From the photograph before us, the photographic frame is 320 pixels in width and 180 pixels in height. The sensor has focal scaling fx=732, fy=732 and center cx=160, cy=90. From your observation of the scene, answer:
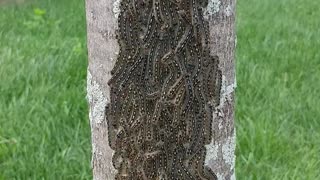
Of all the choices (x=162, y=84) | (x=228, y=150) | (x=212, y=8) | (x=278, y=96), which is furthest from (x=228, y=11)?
(x=278, y=96)

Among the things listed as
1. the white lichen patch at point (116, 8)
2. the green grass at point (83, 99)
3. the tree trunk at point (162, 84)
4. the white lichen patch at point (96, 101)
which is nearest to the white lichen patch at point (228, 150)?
the tree trunk at point (162, 84)

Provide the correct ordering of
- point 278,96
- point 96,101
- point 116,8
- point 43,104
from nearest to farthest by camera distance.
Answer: point 116,8 → point 96,101 → point 43,104 → point 278,96

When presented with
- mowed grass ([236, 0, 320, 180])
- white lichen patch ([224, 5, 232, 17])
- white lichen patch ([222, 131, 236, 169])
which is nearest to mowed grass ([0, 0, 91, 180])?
mowed grass ([236, 0, 320, 180])

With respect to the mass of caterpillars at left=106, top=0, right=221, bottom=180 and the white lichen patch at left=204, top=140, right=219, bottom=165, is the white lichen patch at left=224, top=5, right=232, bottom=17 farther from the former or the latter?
the white lichen patch at left=204, top=140, right=219, bottom=165

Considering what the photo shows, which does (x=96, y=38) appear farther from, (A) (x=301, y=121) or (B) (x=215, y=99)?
(A) (x=301, y=121)

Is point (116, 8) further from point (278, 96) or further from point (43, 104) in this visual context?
point (278, 96)
